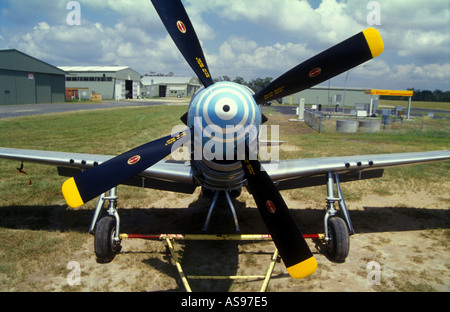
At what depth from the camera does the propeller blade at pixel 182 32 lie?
5.02 meters

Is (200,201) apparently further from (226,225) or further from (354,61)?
(354,61)

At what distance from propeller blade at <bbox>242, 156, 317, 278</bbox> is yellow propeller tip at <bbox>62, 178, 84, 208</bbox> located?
7.04ft

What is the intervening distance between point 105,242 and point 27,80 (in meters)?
49.5

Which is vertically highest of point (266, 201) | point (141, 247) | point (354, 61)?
point (354, 61)

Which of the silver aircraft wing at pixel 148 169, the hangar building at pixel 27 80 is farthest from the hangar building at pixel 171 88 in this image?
the silver aircraft wing at pixel 148 169

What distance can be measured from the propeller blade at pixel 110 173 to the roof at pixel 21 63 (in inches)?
1905

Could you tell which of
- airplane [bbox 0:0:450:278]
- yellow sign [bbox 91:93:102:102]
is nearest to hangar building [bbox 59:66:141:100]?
yellow sign [bbox 91:93:102:102]

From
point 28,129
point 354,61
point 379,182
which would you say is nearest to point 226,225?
point 354,61

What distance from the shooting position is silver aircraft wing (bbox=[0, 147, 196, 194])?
6207 millimetres

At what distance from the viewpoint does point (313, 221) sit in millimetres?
8000

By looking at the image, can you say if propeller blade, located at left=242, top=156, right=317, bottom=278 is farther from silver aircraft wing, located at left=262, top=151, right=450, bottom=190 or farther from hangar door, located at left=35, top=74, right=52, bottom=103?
hangar door, located at left=35, top=74, right=52, bottom=103

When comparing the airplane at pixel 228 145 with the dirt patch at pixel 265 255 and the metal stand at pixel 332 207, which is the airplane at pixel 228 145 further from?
the dirt patch at pixel 265 255

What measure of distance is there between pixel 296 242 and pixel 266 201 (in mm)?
638

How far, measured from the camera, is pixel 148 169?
6160mm
